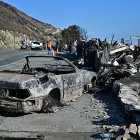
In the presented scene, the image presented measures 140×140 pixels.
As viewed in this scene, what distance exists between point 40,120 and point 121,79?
611 centimetres

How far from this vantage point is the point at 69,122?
34.4 feet

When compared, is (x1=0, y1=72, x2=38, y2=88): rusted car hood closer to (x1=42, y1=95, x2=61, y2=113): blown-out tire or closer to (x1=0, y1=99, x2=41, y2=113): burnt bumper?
(x1=0, y1=99, x2=41, y2=113): burnt bumper

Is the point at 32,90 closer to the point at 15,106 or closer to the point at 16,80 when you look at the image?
the point at 16,80

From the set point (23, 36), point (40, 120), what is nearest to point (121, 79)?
point (40, 120)

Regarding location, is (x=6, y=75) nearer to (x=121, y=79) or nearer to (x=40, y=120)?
(x=40, y=120)

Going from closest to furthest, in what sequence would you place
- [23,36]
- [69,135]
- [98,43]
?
[69,135] → [98,43] → [23,36]

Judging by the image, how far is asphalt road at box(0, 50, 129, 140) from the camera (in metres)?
9.17

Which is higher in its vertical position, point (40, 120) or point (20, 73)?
point (20, 73)

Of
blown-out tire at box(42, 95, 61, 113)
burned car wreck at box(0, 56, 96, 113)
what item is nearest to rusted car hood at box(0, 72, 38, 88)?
burned car wreck at box(0, 56, 96, 113)

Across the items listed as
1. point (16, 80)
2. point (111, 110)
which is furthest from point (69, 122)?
point (111, 110)

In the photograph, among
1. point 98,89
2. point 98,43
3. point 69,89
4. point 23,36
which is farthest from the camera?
point 23,36

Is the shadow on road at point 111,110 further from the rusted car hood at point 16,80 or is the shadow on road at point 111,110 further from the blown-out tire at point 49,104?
the rusted car hood at point 16,80

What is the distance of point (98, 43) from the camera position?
28.4 meters

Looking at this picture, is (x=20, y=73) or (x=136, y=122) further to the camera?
(x=20, y=73)
